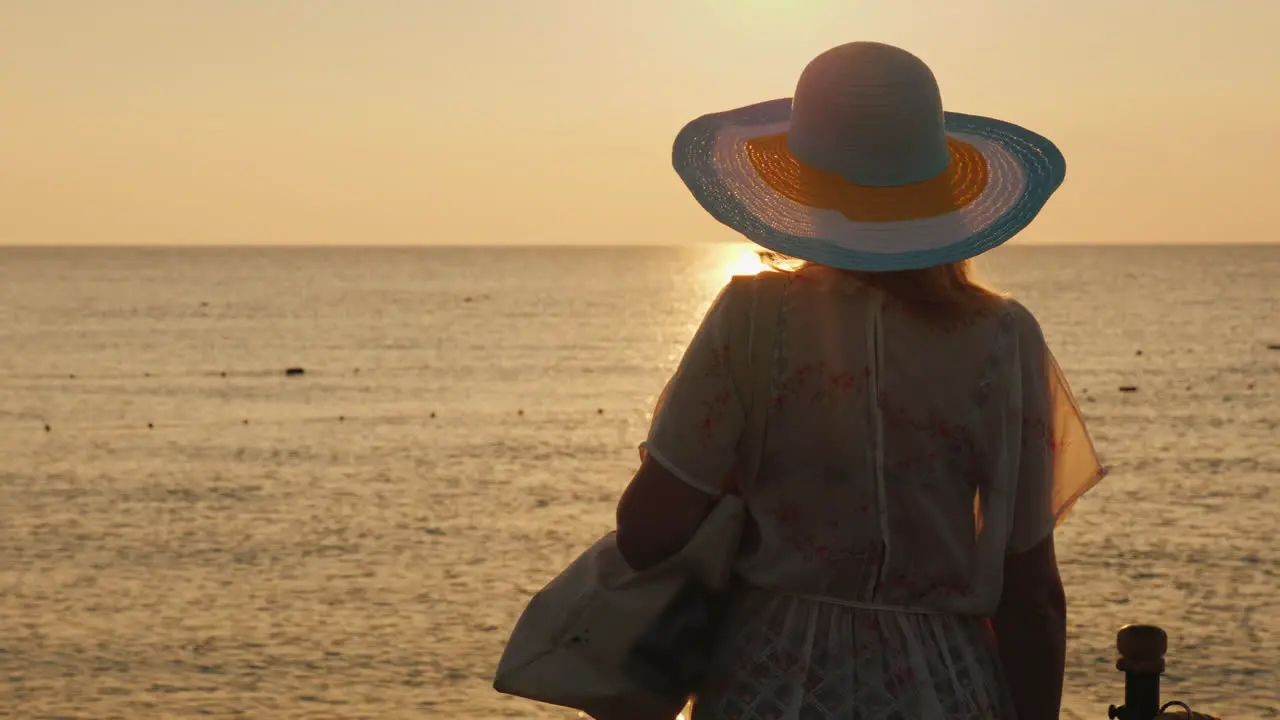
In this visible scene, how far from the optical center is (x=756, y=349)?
7.93 ft

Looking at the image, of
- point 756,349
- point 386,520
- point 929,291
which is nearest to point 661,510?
point 756,349

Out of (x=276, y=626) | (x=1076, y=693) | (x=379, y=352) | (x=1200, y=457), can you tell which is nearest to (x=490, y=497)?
(x=276, y=626)

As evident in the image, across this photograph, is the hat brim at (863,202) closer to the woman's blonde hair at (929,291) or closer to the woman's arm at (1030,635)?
the woman's blonde hair at (929,291)

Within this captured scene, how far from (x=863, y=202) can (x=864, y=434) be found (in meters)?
0.36

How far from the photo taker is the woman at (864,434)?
242 centimetres

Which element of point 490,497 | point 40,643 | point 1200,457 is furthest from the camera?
point 1200,457

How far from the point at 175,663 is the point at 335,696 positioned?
1877 mm

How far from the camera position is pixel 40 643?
52.7ft

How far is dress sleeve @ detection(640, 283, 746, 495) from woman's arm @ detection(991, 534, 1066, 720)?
52 centimetres

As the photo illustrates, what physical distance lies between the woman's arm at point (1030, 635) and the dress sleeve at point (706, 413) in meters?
0.52

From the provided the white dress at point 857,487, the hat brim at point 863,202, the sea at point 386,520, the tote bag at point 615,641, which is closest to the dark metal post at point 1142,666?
the sea at point 386,520

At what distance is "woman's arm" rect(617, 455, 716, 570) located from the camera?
2449 millimetres

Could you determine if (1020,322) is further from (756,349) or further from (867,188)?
(756,349)

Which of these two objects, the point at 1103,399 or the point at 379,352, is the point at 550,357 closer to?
the point at 379,352
